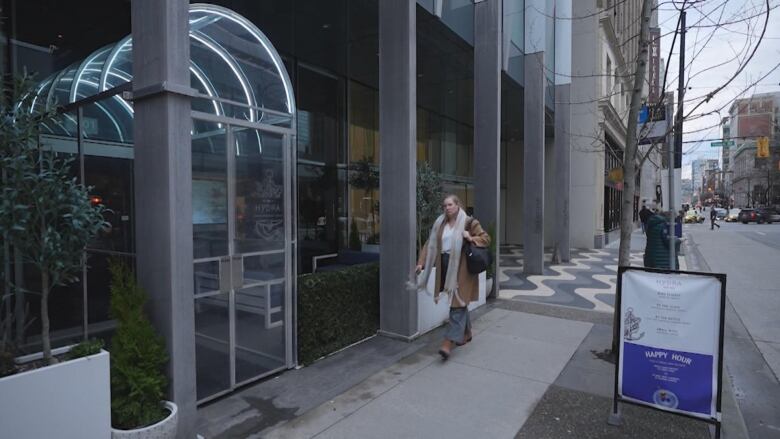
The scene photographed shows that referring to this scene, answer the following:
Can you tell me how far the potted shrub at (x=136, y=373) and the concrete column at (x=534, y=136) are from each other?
36.0ft

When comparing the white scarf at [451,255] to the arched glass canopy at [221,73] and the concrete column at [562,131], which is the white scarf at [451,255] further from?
the concrete column at [562,131]

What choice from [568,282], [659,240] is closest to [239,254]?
[659,240]

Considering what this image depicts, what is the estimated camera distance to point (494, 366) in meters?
5.23

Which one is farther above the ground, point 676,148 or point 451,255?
point 676,148

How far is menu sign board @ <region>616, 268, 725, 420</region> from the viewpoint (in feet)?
11.7

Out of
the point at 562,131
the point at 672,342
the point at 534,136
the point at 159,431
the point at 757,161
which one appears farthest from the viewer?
the point at 757,161

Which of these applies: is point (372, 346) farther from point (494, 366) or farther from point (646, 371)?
point (646, 371)

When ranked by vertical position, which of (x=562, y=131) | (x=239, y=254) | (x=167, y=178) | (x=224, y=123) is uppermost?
(x=562, y=131)

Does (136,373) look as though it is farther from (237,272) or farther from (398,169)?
(398,169)

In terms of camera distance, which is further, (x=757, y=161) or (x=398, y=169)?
(x=757, y=161)

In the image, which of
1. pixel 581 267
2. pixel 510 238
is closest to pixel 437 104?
pixel 581 267

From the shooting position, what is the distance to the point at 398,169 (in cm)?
621

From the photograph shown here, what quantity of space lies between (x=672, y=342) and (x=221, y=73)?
17.5ft

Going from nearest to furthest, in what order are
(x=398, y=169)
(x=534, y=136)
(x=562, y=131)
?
(x=398, y=169)
(x=534, y=136)
(x=562, y=131)
